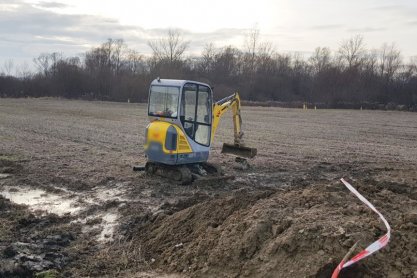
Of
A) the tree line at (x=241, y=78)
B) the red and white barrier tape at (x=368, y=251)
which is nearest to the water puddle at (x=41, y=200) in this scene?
the red and white barrier tape at (x=368, y=251)

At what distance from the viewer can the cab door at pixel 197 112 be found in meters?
11.3

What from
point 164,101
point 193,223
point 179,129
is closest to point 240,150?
point 179,129

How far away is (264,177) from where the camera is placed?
12914mm

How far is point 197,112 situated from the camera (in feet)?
37.9

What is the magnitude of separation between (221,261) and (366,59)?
317 ft

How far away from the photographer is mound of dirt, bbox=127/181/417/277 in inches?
199

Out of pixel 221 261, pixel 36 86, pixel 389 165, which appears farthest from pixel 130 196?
pixel 36 86

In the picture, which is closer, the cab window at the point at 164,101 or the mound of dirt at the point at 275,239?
the mound of dirt at the point at 275,239

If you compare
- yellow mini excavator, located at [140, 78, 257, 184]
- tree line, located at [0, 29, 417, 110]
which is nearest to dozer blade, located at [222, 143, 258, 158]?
yellow mini excavator, located at [140, 78, 257, 184]

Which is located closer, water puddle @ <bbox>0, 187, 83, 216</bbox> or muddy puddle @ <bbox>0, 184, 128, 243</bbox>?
muddy puddle @ <bbox>0, 184, 128, 243</bbox>

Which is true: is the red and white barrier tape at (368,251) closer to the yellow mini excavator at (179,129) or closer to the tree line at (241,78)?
the yellow mini excavator at (179,129)

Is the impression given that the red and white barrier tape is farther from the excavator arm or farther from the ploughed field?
the excavator arm

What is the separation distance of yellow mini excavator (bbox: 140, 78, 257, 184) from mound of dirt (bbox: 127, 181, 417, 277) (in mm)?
3773

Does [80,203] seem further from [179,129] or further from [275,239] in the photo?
[275,239]
